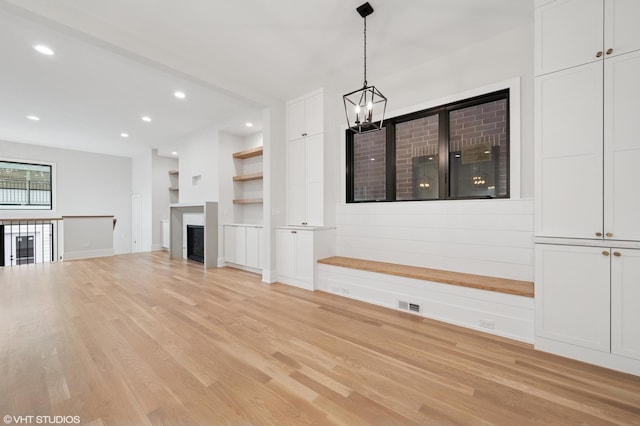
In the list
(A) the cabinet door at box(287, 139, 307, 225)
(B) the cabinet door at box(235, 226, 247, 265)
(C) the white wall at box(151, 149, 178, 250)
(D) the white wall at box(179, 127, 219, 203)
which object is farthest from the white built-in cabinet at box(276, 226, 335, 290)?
(C) the white wall at box(151, 149, 178, 250)

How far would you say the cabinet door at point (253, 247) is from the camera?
511 centimetres

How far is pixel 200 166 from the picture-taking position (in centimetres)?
639

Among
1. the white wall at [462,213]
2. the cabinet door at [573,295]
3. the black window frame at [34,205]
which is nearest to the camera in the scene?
the cabinet door at [573,295]

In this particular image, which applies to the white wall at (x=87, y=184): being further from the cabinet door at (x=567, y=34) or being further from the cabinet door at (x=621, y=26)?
the cabinet door at (x=621, y=26)

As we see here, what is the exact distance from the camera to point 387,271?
3.22 meters

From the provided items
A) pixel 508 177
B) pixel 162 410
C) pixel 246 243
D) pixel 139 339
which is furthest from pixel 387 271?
pixel 246 243

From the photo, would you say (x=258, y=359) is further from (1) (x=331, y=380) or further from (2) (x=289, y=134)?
(2) (x=289, y=134)

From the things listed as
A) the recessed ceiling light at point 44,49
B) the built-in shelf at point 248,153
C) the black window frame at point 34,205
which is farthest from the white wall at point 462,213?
the black window frame at point 34,205

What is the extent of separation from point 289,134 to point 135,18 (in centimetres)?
247

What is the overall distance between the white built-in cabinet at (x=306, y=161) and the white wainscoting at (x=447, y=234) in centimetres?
54

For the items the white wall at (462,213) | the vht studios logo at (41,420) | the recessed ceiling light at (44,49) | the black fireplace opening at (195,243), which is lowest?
the vht studios logo at (41,420)

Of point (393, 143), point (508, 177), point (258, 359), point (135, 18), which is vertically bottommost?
point (258, 359)

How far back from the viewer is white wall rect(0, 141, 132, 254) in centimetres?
759

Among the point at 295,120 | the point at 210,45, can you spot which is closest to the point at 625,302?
the point at 295,120
